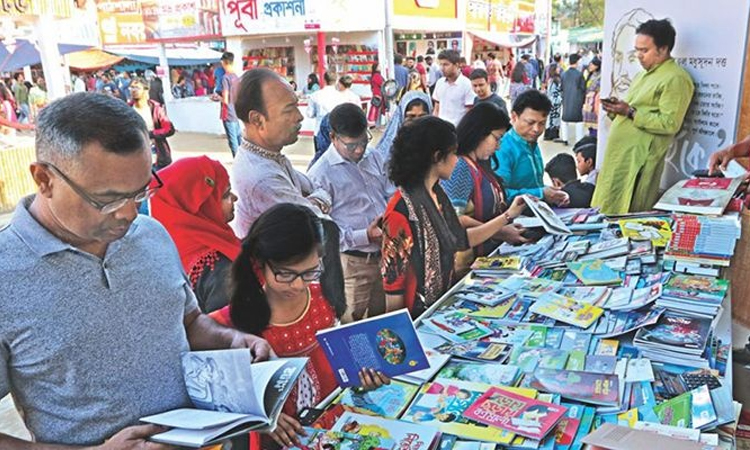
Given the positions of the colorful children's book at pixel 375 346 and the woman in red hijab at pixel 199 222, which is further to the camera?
the woman in red hijab at pixel 199 222

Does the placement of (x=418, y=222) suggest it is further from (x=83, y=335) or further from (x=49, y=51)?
(x=49, y=51)

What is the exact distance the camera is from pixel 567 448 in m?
1.32

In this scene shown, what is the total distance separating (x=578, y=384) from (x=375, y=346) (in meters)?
0.56

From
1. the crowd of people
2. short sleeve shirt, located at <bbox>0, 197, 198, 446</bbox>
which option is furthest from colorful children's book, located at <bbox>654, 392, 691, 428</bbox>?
→ short sleeve shirt, located at <bbox>0, 197, 198, 446</bbox>

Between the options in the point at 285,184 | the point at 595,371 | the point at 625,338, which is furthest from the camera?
the point at 285,184

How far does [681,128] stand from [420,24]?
10.1 meters

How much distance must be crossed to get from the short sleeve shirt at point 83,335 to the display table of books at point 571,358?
0.42 m

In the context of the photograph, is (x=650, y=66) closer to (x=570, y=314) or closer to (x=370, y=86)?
(x=570, y=314)

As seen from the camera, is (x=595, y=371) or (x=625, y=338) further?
(x=625, y=338)

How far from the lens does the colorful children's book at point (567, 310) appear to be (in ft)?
6.30

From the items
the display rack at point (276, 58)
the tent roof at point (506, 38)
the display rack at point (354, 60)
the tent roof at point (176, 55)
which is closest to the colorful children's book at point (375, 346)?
the display rack at point (354, 60)

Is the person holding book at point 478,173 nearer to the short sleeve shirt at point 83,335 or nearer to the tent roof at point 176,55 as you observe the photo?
the short sleeve shirt at point 83,335

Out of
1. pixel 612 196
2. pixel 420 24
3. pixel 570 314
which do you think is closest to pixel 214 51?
pixel 420 24

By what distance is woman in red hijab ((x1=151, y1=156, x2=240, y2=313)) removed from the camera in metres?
2.00
